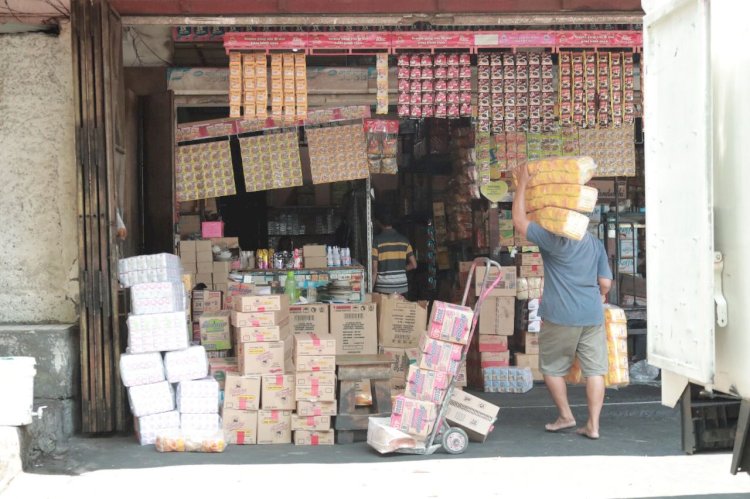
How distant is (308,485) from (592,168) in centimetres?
329

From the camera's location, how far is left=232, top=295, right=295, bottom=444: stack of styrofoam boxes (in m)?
7.56

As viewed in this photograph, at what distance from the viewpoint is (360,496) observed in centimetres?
603

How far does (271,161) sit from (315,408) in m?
3.88

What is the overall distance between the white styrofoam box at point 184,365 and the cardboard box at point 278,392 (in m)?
0.54

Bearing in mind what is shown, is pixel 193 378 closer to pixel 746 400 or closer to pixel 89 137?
pixel 89 137

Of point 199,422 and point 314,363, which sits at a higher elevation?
point 314,363

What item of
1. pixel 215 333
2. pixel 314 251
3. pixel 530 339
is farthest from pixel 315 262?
pixel 530 339

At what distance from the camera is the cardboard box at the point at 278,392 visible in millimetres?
7543

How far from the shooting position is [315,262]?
34.7 ft

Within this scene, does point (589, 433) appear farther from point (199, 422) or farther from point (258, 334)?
point (199, 422)

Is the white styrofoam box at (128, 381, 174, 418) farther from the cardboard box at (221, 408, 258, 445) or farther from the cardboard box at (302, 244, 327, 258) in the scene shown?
the cardboard box at (302, 244, 327, 258)

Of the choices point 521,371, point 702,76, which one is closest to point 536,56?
point 521,371

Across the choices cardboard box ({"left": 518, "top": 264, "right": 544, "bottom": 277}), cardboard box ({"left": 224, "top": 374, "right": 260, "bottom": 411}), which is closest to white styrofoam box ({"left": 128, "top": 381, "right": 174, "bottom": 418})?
cardboard box ({"left": 224, "top": 374, "right": 260, "bottom": 411})

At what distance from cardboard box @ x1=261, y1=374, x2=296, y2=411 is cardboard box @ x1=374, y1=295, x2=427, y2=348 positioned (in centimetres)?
211
